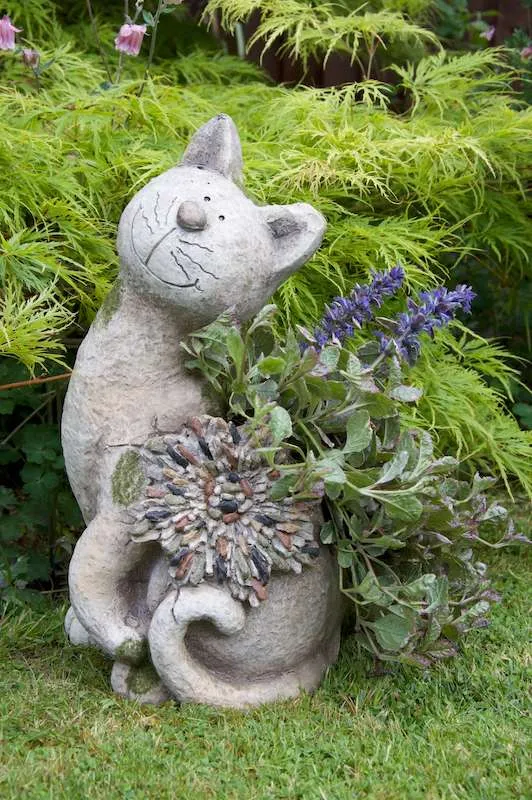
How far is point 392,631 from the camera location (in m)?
2.10

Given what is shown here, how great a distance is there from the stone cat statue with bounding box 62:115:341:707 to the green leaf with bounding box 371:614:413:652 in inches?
5.5

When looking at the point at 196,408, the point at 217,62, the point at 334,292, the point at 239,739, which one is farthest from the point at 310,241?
the point at 217,62

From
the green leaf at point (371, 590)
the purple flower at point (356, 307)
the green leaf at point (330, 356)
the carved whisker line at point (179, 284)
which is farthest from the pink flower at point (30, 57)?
the green leaf at point (371, 590)

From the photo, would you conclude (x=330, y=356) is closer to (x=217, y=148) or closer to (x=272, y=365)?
(x=272, y=365)

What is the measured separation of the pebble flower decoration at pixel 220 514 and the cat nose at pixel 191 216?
1.37ft

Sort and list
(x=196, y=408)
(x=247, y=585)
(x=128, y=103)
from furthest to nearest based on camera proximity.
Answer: (x=128, y=103) → (x=196, y=408) → (x=247, y=585)

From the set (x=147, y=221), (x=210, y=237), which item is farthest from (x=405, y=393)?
(x=147, y=221)

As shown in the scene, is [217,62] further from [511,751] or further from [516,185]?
[511,751]

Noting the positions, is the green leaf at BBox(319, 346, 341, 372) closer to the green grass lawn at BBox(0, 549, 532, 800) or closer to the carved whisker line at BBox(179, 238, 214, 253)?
the carved whisker line at BBox(179, 238, 214, 253)

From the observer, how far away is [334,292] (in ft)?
9.14

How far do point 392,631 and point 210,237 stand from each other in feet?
3.05

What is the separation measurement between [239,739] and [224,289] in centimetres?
93

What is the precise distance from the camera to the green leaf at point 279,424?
6.45ft

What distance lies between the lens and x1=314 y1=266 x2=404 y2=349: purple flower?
7.25ft
